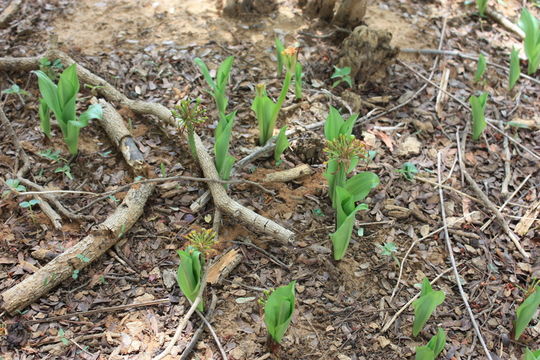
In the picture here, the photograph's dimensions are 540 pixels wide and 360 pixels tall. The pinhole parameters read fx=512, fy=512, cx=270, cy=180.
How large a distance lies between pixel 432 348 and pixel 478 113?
1.73 m

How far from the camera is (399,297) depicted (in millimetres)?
2637

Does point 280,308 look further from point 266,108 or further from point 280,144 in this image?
point 266,108

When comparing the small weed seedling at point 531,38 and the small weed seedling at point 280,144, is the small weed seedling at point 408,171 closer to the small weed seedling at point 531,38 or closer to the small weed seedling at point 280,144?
the small weed seedling at point 280,144

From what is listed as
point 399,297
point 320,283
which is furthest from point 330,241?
point 399,297

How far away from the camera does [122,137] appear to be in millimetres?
3049

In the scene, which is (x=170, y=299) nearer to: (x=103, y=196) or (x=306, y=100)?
(x=103, y=196)

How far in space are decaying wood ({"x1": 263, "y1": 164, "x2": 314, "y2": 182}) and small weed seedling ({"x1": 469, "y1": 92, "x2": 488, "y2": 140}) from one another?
1171 mm

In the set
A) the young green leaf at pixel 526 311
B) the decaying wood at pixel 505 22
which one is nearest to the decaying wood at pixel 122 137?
the young green leaf at pixel 526 311

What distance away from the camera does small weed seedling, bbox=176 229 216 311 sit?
220cm

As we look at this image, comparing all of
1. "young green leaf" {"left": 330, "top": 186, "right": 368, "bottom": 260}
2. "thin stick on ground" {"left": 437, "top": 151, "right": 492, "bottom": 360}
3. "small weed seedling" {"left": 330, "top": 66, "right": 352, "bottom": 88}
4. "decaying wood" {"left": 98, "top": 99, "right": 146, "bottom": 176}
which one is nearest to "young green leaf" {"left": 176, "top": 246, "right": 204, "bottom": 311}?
"young green leaf" {"left": 330, "top": 186, "right": 368, "bottom": 260}

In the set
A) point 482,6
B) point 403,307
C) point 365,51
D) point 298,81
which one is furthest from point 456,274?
point 482,6

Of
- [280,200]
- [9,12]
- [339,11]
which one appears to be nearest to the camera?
[280,200]

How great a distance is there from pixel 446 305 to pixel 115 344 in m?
1.64

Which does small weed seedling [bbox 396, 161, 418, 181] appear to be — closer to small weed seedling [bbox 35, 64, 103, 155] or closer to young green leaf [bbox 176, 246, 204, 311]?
young green leaf [bbox 176, 246, 204, 311]
